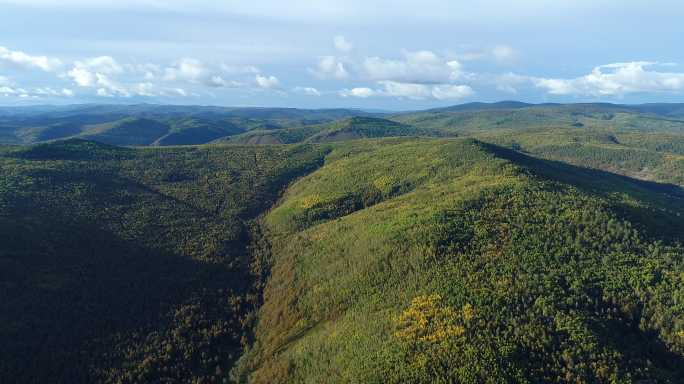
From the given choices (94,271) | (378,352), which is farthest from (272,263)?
(378,352)

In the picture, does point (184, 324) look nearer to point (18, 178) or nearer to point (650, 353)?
point (650, 353)

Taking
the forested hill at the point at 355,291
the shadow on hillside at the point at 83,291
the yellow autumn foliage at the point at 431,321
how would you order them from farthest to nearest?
the shadow on hillside at the point at 83,291
the yellow autumn foliage at the point at 431,321
the forested hill at the point at 355,291

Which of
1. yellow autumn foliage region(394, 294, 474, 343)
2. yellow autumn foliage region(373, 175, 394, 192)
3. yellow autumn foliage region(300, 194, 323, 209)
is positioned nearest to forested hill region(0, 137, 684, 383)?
yellow autumn foliage region(394, 294, 474, 343)

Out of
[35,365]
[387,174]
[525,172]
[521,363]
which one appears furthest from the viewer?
[387,174]

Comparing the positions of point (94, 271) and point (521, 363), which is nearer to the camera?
point (521, 363)

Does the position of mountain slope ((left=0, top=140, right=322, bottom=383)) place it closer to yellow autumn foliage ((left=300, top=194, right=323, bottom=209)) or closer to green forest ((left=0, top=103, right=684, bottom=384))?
green forest ((left=0, top=103, right=684, bottom=384))

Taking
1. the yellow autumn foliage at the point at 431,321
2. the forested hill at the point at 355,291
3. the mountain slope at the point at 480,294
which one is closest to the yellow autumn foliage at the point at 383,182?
the forested hill at the point at 355,291

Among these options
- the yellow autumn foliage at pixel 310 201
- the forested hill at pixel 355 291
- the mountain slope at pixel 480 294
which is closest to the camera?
the mountain slope at pixel 480 294

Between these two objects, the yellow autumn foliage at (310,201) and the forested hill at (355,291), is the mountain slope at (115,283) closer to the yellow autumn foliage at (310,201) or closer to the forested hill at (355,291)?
the forested hill at (355,291)
